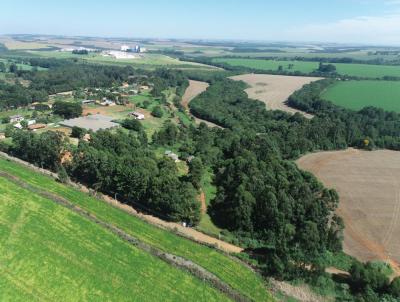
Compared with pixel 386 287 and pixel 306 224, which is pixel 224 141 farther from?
pixel 386 287

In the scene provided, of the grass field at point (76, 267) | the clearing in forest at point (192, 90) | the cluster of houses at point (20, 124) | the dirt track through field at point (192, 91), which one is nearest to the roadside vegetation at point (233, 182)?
the grass field at point (76, 267)

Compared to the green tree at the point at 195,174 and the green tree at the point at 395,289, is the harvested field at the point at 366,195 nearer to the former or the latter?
the green tree at the point at 395,289

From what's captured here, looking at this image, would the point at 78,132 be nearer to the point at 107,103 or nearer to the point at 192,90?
the point at 107,103

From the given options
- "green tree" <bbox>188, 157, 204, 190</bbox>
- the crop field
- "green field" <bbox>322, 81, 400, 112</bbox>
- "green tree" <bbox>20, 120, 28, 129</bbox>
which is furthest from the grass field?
"green field" <bbox>322, 81, 400, 112</bbox>

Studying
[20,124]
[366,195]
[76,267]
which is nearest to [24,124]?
[20,124]

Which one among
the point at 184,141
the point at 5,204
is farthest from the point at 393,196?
the point at 5,204
